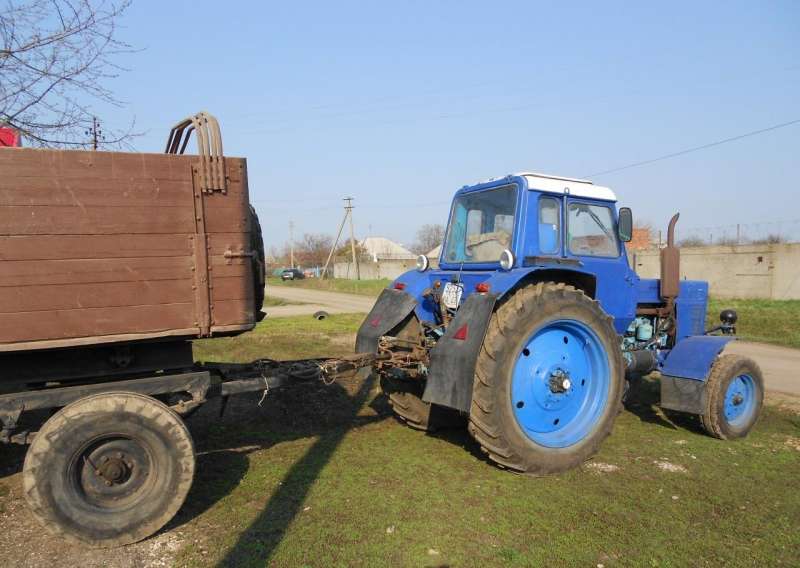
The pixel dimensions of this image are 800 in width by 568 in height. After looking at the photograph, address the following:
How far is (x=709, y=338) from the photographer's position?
→ 611 cm

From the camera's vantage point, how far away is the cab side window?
525 centimetres

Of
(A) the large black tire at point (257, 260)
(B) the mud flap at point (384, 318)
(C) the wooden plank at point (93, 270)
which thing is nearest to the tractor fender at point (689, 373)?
(B) the mud flap at point (384, 318)

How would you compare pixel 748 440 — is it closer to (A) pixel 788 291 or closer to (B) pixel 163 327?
(B) pixel 163 327

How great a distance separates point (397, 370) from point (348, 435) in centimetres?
93

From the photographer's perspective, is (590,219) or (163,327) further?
(590,219)

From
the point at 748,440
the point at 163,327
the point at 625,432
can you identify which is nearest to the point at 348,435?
the point at 163,327

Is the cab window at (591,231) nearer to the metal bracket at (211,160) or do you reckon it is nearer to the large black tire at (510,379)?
the large black tire at (510,379)

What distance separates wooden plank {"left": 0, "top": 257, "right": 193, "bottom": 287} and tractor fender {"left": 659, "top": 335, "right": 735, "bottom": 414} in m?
4.82

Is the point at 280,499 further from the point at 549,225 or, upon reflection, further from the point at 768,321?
the point at 768,321

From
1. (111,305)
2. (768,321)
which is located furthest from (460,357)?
(768,321)

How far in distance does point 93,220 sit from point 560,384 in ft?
12.5

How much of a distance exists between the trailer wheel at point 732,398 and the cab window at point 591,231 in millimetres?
1571

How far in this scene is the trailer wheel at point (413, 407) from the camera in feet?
Answer: 18.7

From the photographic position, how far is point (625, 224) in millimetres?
5672
